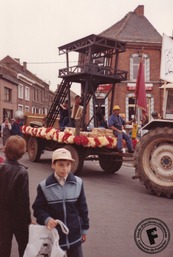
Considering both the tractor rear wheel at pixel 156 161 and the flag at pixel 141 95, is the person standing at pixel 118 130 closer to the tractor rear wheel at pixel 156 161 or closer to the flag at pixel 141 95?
the flag at pixel 141 95

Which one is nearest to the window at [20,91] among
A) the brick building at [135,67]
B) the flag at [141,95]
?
the brick building at [135,67]

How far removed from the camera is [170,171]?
24.8 ft

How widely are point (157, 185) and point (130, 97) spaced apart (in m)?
20.9

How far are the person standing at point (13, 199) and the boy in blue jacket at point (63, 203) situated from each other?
38 centimetres

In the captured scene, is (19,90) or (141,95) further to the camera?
(19,90)

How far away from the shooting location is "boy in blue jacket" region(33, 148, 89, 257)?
3.16m

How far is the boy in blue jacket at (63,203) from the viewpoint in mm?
3158

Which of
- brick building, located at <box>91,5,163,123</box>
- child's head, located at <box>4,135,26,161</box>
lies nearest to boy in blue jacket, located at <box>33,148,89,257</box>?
child's head, located at <box>4,135,26,161</box>

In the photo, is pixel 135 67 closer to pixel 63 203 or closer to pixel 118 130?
pixel 118 130

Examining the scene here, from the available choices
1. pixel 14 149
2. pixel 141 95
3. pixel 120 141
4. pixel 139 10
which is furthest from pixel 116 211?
pixel 139 10

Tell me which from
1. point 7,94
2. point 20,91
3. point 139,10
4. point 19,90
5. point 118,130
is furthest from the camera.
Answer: point 20,91

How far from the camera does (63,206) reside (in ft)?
10.4

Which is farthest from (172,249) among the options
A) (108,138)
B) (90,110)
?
(90,110)

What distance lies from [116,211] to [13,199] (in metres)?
3.10
